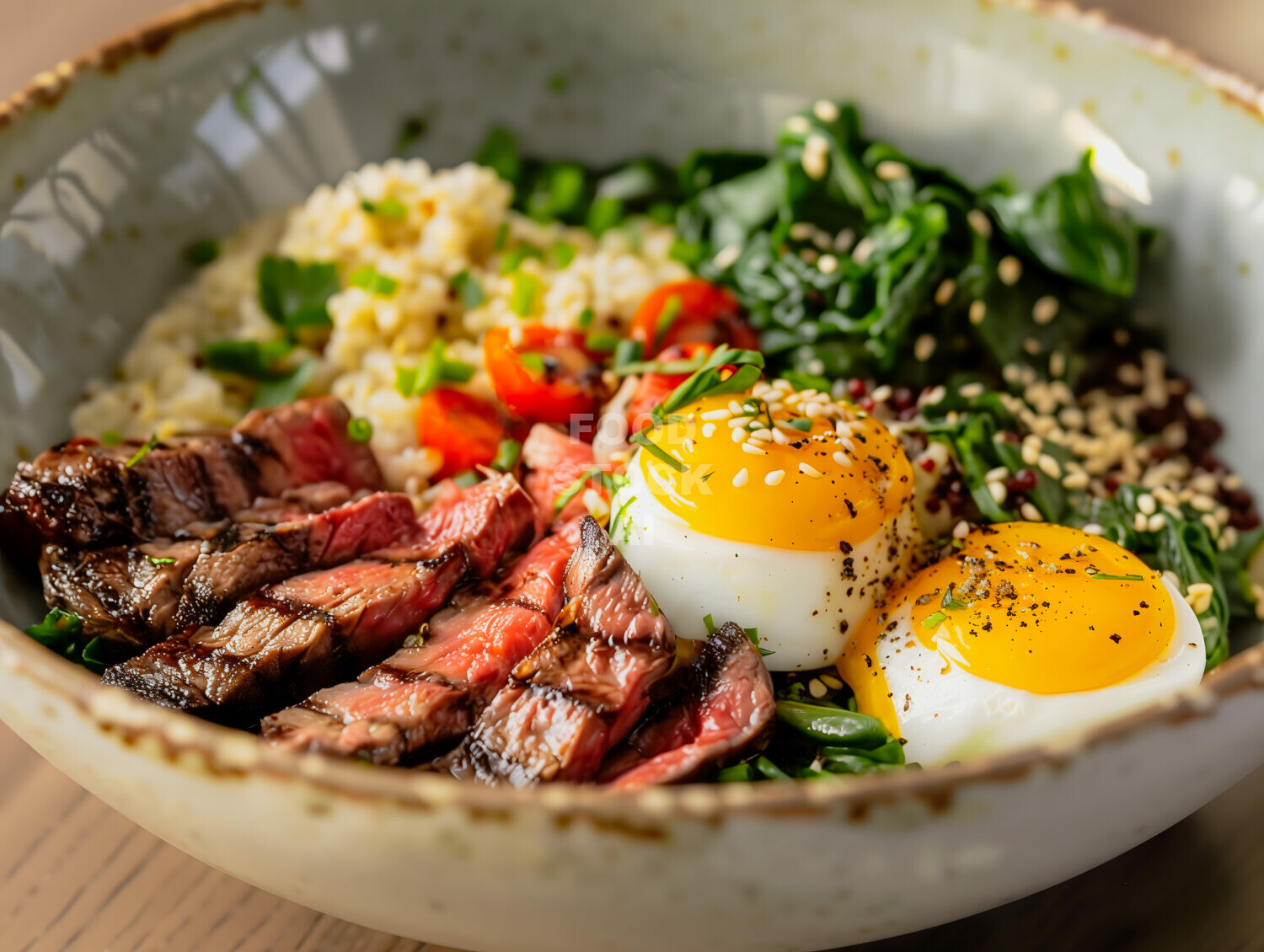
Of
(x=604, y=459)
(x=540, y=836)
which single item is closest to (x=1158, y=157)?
(x=604, y=459)

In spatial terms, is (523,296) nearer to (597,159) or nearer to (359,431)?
(359,431)

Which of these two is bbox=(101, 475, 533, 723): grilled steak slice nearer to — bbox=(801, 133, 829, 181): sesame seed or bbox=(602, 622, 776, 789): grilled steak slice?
bbox=(602, 622, 776, 789): grilled steak slice

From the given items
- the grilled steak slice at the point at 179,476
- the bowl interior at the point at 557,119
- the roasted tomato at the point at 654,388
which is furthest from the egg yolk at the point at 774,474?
the bowl interior at the point at 557,119

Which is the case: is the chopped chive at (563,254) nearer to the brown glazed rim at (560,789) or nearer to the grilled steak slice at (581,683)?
the grilled steak slice at (581,683)

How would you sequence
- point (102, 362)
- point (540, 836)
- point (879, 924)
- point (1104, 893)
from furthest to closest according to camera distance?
1. point (102, 362)
2. point (1104, 893)
3. point (879, 924)
4. point (540, 836)

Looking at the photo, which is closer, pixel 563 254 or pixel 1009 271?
pixel 1009 271

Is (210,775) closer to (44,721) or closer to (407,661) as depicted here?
(44,721)

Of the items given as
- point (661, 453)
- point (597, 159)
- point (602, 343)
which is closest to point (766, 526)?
point (661, 453)
